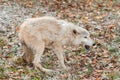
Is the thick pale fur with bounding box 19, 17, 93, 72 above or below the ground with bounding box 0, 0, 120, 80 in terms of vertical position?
above

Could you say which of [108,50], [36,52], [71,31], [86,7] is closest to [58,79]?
[36,52]

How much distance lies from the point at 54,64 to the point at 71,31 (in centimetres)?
100

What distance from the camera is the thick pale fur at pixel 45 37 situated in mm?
9498

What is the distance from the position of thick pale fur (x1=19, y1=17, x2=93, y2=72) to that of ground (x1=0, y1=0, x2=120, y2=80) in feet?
1.16

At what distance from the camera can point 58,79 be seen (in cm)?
925

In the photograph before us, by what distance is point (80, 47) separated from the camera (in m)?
11.4

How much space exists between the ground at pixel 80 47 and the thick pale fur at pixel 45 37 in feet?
1.16

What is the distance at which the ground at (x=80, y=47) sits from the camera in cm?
943

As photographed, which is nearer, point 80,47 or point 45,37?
point 45,37

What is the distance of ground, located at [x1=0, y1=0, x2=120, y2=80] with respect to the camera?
9.43 m

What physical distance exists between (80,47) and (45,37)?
1.92 metres

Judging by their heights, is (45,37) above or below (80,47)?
above

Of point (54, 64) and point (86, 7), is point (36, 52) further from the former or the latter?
point (86, 7)

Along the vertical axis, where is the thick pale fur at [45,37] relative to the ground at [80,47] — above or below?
above
